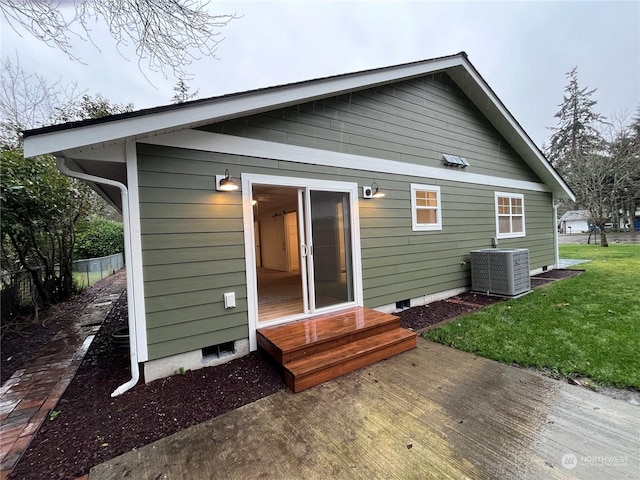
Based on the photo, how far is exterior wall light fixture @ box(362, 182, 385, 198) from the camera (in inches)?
189

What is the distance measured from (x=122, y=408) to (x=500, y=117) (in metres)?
8.93

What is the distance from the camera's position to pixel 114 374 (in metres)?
3.30

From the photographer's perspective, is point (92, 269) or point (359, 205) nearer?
point (359, 205)

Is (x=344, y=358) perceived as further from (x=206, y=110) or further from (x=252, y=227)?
(x=206, y=110)

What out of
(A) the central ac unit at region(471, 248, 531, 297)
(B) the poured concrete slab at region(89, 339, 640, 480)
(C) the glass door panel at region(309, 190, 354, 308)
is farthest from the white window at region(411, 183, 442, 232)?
(B) the poured concrete slab at region(89, 339, 640, 480)

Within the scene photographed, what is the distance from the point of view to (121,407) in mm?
2633

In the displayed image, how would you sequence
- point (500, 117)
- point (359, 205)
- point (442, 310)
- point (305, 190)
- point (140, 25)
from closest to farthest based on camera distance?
1. point (140, 25)
2. point (305, 190)
3. point (359, 205)
4. point (442, 310)
5. point (500, 117)

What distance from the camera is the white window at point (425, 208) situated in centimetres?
554

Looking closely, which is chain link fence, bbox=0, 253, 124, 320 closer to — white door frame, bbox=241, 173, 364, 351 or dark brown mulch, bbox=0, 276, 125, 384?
dark brown mulch, bbox=0, 276, 125, 384

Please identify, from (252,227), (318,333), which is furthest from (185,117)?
(318,333)

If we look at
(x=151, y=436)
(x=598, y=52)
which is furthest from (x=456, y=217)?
(x=598, y=52)

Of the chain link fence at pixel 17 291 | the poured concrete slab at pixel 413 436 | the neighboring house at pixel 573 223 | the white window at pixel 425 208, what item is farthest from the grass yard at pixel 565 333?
the neighboring house at pixel 573 223

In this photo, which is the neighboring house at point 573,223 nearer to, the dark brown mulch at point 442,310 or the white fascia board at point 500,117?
the white fascia board at point 500,117

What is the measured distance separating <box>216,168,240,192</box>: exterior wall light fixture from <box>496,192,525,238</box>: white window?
22.5 ft
